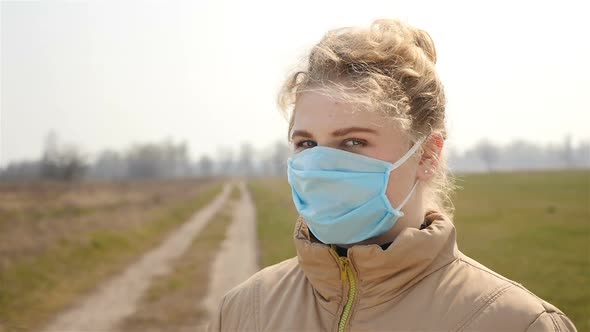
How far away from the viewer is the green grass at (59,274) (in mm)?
7820

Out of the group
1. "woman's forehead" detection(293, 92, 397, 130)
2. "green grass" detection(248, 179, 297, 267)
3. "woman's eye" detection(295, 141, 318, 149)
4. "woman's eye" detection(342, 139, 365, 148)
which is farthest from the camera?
"green grass" detection(248, 179, 297, 267)

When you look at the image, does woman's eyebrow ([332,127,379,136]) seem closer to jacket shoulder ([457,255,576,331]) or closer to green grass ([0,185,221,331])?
jacket shoulder ([457,255,576,331])

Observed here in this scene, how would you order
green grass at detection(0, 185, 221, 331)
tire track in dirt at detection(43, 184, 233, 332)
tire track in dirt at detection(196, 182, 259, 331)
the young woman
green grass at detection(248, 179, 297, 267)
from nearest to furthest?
the young woman → tire track in dirt at detection(43, 184, 233, 332) → green grass at detection(0, 185, 221, 331) → tire track in dirt at detection(196, 182, 259, 331) → green grass at detection(248, 179, 297, 267)

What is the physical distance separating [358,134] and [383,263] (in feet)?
1.50

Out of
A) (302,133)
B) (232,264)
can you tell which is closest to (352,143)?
(302,133)

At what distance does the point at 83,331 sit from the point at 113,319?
0.57 m

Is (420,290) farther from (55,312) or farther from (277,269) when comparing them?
(55,312)

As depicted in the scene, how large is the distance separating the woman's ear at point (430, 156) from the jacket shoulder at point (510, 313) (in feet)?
1.62

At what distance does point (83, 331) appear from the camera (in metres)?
7.10

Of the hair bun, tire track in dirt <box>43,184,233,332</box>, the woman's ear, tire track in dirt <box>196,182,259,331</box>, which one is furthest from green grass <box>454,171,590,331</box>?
tire track in dirt <box>43,184,233,332</box>

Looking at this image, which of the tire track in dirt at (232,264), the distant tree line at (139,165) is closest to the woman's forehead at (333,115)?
the tire track in dirt at (232,264)

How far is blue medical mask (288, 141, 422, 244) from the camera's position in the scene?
1837 mm

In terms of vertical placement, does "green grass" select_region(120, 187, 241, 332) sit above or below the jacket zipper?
below

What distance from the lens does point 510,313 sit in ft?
4.74
